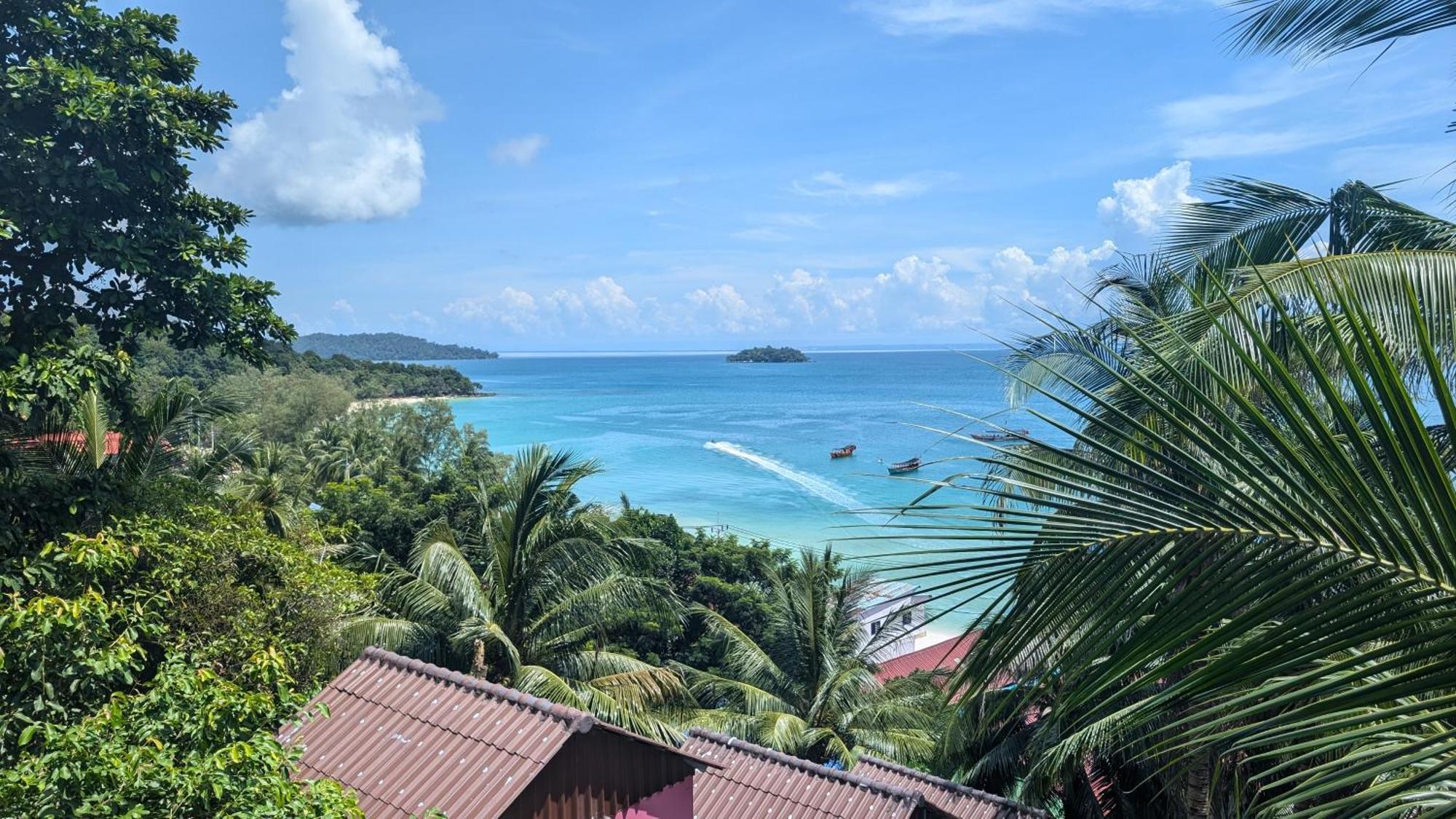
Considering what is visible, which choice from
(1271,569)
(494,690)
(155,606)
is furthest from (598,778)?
(1271,569)

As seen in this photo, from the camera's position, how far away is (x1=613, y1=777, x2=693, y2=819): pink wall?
7449 millimetres

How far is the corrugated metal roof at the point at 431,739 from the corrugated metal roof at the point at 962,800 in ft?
10.2

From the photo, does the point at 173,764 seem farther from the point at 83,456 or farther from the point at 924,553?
the point at 83,456

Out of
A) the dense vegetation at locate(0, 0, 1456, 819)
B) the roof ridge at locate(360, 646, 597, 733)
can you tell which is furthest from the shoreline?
the roof ridge at locate(360, 646, 597, 733)

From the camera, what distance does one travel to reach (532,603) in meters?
12.6

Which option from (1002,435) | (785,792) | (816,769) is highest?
(1002,435)

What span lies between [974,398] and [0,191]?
89042 millimetres

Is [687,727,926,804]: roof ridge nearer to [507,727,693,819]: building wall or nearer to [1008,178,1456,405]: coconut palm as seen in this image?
[507,727,693,819]: building wall

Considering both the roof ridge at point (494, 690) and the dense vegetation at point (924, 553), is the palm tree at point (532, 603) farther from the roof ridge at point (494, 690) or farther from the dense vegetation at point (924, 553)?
the roof ridge at point (494, 690)

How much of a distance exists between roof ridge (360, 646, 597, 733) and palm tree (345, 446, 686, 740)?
13.5 feet

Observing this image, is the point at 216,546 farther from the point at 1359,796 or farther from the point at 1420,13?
the point at 1420,13

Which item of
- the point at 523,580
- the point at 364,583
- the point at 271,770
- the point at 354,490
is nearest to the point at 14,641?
the point at 271,770

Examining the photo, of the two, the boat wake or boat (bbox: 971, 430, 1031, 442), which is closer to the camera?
boat (bbox: 971, 430, 1031, 442)

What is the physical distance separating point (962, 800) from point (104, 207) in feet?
29.6
